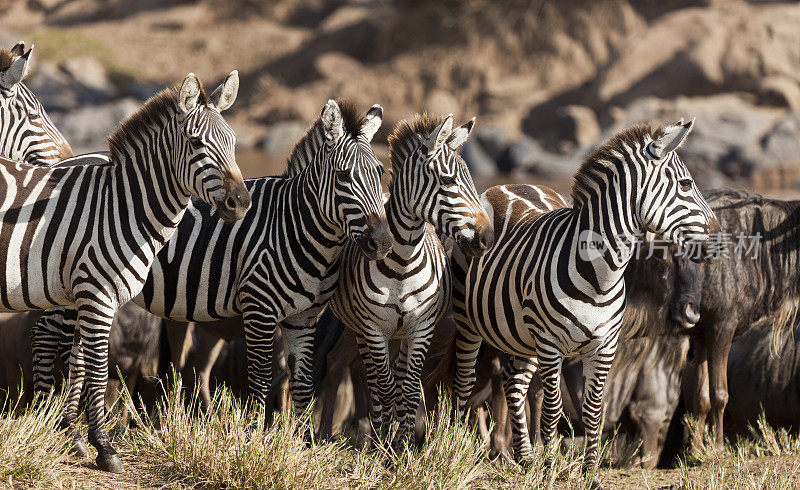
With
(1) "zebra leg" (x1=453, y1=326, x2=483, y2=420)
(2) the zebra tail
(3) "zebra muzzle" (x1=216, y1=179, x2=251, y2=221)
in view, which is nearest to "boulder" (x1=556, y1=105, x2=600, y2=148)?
(2) the zebra tail

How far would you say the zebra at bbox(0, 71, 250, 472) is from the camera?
15.1 ft

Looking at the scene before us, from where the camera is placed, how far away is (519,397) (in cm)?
550

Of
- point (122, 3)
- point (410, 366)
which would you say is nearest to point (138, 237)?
point (410, 366)

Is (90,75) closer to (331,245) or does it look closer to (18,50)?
(18,50)

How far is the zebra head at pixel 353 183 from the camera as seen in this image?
481 centimetres

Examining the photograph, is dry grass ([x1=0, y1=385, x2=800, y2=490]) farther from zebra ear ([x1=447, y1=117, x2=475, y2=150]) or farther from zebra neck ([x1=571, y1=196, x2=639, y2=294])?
zebra ear ([x1=447, y1=117, x2=475, y2=150])

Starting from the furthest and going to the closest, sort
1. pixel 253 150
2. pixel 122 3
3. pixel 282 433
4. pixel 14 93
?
pixel 122 3 < pixel 253 150 < pixel 14 93 < pixel 282 433

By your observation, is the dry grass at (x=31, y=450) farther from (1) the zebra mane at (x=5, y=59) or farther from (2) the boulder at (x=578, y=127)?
(2) the boulder at (x=578, y=127)

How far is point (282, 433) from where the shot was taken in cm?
461

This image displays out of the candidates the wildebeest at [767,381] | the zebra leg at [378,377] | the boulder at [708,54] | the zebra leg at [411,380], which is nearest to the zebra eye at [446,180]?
the zebra leg at [411,380]

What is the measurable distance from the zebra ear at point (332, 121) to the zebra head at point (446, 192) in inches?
17.5

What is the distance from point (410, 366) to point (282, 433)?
3.08 ft

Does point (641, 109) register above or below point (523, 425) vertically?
above

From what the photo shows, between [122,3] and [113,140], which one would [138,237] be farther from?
[122,3]
